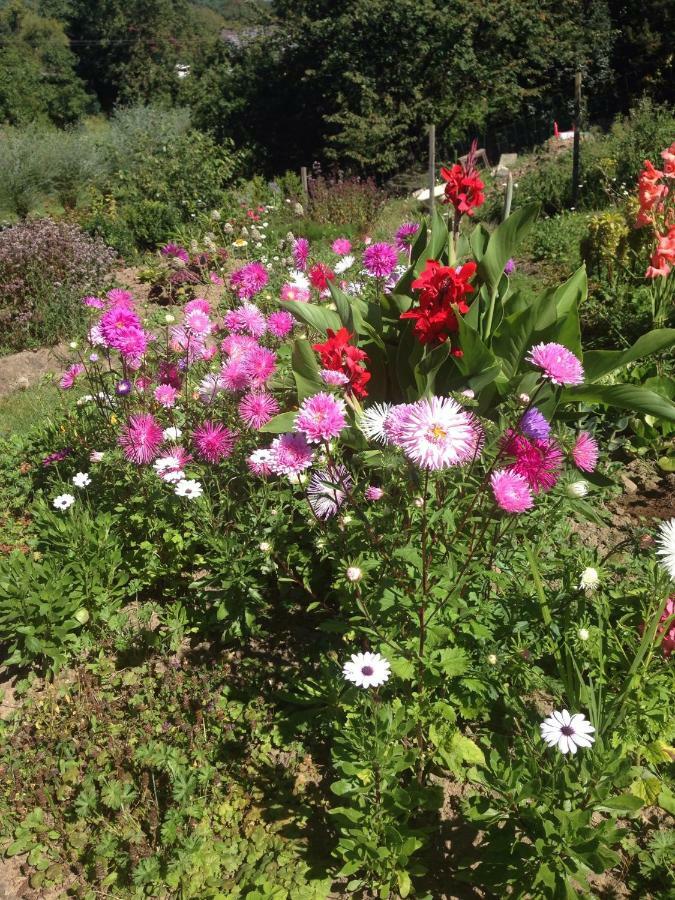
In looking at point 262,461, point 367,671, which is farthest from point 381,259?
point 367,671

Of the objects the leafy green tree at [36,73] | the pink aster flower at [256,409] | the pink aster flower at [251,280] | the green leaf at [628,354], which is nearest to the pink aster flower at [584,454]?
the green leaf at [628,354]

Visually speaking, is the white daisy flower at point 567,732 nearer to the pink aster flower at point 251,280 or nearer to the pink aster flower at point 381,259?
the pink aster flower at point 381,259

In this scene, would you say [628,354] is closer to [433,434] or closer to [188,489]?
[433,434]

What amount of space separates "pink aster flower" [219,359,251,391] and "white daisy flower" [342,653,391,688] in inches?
39.2

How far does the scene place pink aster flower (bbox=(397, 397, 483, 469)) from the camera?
128cm

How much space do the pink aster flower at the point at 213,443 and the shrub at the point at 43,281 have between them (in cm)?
408

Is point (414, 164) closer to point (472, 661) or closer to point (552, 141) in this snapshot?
point (552, 141)

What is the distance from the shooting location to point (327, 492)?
1.75m

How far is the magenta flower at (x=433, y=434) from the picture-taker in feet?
4.19

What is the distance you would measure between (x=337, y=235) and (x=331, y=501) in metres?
6.42

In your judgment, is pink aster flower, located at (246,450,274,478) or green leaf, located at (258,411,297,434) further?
green leaf, located at (258,411,297,434)

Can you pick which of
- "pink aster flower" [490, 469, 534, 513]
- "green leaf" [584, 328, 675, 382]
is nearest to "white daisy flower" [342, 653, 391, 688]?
"pink aster flower" [490, 469, 534, 513]

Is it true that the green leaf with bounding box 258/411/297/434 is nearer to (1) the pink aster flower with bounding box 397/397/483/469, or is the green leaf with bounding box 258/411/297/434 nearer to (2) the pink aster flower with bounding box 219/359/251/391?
(2) the pink aster flower with bounding box 219/359/251/391

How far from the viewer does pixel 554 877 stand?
Result: 1.28 metres
